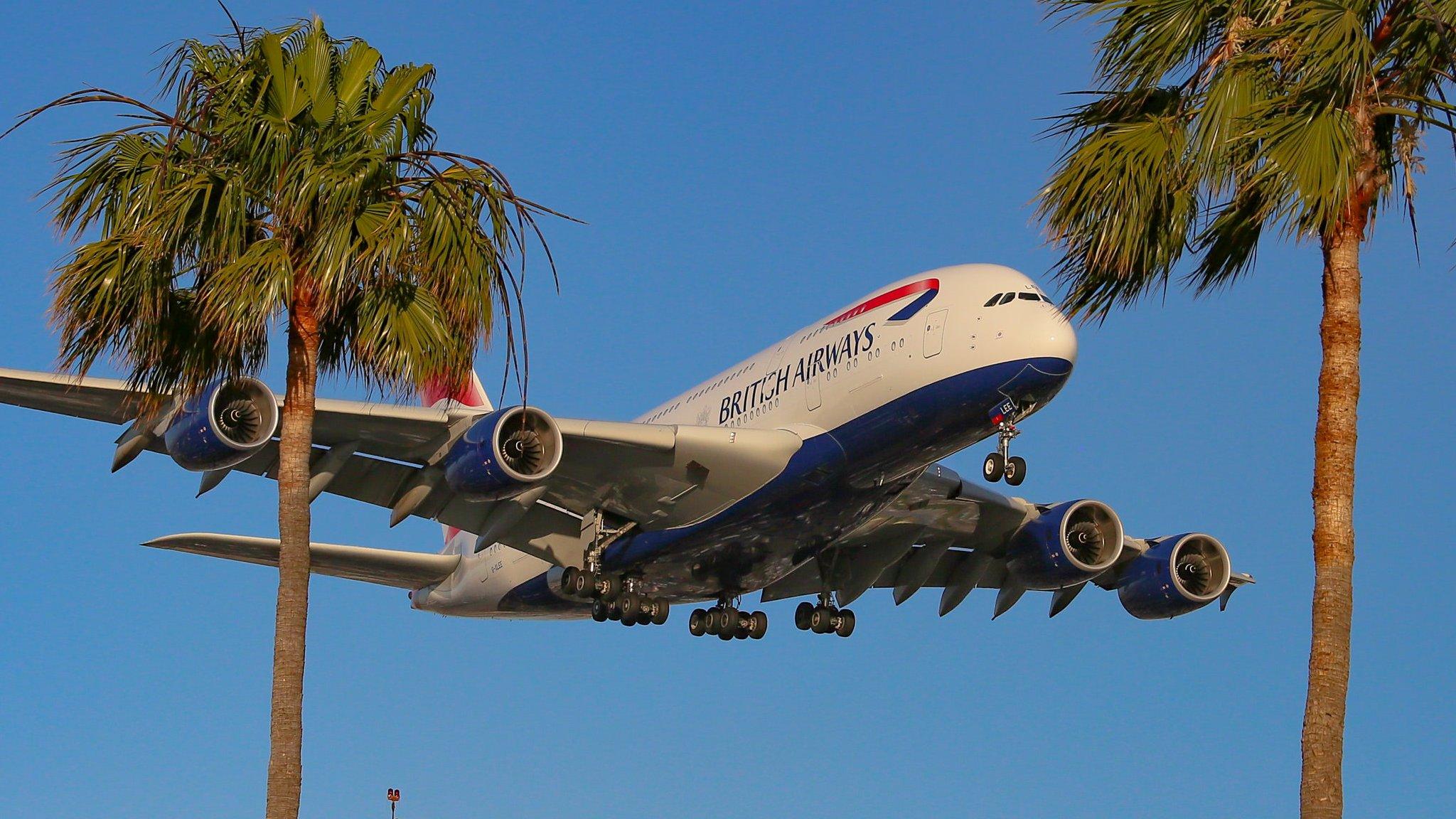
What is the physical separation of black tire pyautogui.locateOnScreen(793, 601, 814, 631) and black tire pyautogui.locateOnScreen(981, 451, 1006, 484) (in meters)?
11.0

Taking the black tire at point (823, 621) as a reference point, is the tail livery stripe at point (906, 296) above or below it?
above

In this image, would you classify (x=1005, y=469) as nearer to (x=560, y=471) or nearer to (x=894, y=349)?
(x=894, y=349)

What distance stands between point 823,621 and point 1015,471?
11090 mm

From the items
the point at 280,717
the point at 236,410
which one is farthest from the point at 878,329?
the point at 280,717

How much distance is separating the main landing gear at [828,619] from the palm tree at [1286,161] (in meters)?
19.4

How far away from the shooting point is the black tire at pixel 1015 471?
923 inches

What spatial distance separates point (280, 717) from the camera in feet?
43.1

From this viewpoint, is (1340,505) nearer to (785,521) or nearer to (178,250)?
(178,250)

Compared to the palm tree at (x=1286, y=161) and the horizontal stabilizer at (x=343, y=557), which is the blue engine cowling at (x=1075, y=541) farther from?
the palm tree at (x=1286, y=161)

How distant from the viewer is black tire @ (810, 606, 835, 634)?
33.7 m

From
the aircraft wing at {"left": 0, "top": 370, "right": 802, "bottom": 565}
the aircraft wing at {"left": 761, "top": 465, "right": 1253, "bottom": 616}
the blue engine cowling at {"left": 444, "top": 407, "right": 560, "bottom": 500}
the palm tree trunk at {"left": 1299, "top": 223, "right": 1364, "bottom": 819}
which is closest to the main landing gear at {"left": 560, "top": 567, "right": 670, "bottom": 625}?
the aircraft wing at {"left": 0, "top": 370, "right": 802, "bottom": 565}

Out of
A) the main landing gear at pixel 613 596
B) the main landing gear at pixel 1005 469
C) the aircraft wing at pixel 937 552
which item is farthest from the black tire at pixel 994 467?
the main landing gear at pixel 613 596

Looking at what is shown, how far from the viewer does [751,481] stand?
27.4 meters

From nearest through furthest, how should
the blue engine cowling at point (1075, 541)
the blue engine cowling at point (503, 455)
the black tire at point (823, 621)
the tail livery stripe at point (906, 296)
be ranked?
the blue engine cowling at point (503, 455) < the tail livery stripe at point (906, 296) < the blue engine cowling at point (1075, 541) < the black tire at point (823, 621)
